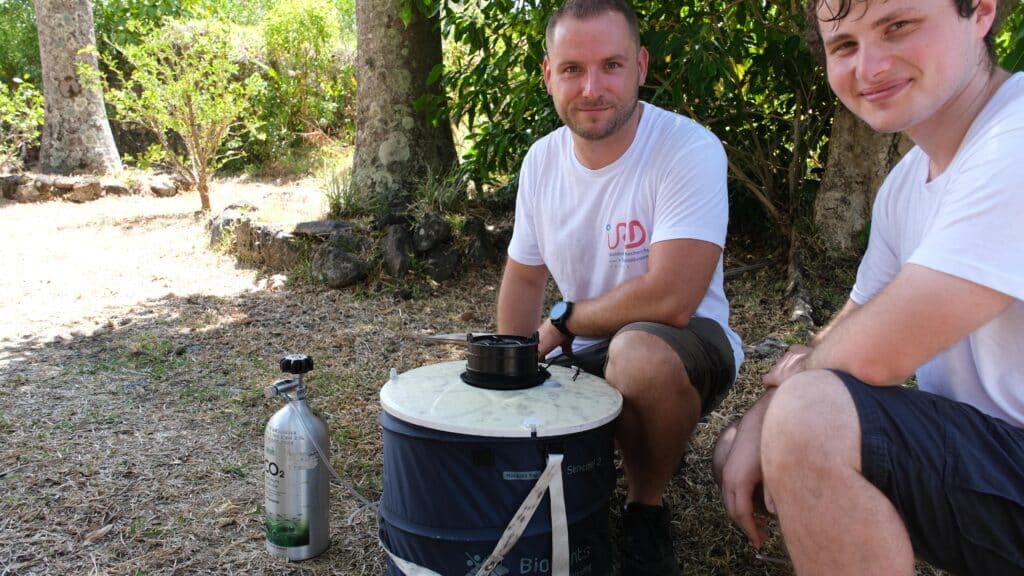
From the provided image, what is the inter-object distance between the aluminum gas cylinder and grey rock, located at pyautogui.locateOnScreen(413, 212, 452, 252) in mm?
3038

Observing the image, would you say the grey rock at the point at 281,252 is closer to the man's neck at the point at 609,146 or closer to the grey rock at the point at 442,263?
the grey rock at the point at 442,263

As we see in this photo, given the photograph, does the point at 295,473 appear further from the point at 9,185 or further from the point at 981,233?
the point at 9,185

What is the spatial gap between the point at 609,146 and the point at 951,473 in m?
1.39

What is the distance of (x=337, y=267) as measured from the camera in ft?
17.0

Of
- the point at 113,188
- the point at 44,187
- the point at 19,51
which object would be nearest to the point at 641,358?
the point at 113,188

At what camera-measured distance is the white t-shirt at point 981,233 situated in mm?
1325

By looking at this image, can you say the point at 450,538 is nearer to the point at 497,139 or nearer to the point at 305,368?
the point at 305,368

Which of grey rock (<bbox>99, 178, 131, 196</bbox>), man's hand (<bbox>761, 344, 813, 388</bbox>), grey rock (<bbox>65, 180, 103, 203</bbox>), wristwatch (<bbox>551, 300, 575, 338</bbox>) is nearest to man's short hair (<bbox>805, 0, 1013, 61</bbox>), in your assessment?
man's hand (<bbox>761, 344, 813, 388</bbox>)

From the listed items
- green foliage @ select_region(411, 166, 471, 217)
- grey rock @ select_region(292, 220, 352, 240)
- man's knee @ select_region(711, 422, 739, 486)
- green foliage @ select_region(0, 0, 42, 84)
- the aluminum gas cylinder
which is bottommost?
the aluminum gas cylinder

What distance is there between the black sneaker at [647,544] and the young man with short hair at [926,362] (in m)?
0.57

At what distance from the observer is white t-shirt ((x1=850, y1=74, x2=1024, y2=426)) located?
4.35 feet

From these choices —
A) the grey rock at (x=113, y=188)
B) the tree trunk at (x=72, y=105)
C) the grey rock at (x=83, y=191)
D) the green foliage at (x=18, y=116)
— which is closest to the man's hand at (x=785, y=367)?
the grey rock at (x=113, y=188)

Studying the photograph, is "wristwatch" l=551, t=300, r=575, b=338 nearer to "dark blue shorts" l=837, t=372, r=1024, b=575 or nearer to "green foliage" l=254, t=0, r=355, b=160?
"dark blue shorts" l=837, t=372, r=1024, b=575

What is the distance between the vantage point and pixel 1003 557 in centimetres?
137
